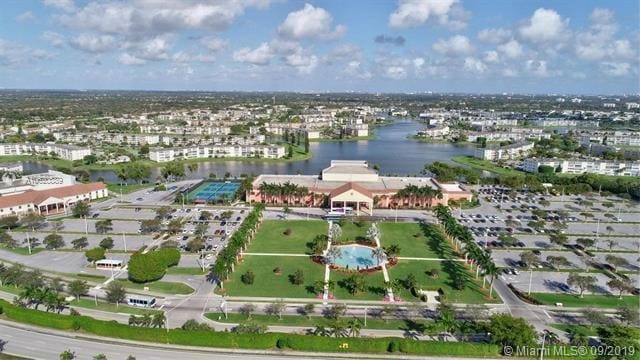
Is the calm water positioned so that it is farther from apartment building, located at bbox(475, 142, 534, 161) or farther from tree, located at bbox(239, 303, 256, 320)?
tree, located at bbox(239, 303, 256, 320)

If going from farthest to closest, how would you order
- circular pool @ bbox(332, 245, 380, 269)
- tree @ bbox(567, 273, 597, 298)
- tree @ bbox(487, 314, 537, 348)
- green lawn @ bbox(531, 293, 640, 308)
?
1. circular pool @ bbox(332, 245, 380, 269)
2. tree @ bbox(567, 273, 597, 298)
3. green lawn @ bbox(531, 293, 640, 308)
4. tree @ bbox(487, 314, 537, 348)

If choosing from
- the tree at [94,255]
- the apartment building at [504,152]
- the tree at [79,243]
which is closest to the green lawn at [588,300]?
the tree at [94,255]

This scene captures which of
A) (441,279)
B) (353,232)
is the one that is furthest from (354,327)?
(353,232)

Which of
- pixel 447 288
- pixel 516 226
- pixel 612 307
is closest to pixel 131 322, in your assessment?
pixel 447 288

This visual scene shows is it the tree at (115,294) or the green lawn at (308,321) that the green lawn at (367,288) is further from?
the tree at (115,294)

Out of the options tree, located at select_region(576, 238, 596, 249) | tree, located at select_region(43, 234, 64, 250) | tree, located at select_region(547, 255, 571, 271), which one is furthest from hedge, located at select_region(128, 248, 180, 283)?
tree, located at select_region(576, 238, 596, 249)

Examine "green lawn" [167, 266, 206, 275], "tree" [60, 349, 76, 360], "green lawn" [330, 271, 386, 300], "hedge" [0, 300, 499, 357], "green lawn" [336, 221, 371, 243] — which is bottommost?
"green lawn" [330, 271, 386, 300]

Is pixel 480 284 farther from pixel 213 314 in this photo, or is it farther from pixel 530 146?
pixel 530 146
